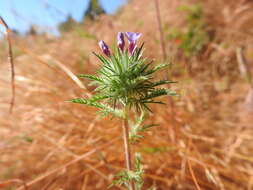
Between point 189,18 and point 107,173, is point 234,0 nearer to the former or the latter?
point 189,18

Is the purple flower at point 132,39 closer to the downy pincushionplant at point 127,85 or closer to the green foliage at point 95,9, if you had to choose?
the downy pincushionplant at point 127,85

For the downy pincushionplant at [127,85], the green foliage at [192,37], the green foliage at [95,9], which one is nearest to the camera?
the downy pincushionplant at [127,85]

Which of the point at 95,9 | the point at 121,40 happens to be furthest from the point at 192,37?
the point at 121,40

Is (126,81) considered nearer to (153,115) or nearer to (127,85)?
(127,85)

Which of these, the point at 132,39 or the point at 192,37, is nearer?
the point at 132,39

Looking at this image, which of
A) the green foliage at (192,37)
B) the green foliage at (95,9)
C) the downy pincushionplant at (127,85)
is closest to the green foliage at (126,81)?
the downy pincushionplant at (127,85)

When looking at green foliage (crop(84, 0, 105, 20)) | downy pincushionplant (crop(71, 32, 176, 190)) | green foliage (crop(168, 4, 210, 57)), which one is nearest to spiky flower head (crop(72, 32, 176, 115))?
downy pincushionplant (crop(71, 32, 176, 190))

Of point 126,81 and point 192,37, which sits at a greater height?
point 192,37

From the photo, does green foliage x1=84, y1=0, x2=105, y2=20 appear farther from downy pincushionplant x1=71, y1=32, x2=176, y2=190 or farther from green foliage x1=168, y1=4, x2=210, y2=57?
downy pincushionplant x1=71, y1=32, x2=176, y2=190

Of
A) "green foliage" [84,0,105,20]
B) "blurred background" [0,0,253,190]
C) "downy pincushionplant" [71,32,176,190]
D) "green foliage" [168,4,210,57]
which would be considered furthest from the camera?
"green foliage" [168,4,210,57]
